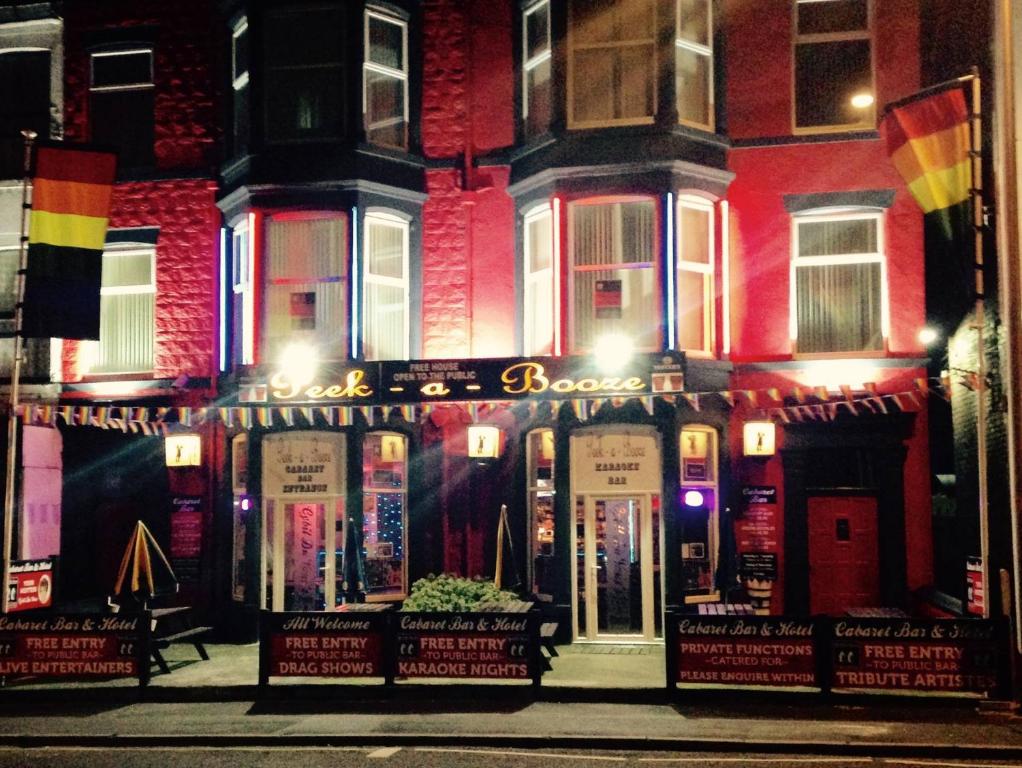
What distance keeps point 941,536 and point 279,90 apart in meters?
12.4

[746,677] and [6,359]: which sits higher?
[6,359]

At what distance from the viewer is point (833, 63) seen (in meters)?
16.1

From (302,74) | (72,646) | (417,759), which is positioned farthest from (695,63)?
(72,646)

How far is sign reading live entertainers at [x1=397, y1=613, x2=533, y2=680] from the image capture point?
11.9 m

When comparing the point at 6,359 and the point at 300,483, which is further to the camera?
the point at 6,359

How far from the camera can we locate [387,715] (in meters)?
11.4

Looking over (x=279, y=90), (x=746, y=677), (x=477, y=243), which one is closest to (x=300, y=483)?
(x=477, y=243)

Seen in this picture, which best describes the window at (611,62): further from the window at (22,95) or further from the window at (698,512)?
the window at (22,95)

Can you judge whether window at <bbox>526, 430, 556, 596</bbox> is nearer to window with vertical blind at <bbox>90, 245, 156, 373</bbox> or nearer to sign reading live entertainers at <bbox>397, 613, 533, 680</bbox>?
sign reading live entertainers at <bbox>397, 613, 533, 680</bbox>

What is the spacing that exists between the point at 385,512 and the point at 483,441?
7.18 ft

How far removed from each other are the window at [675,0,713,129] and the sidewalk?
8.38 metres

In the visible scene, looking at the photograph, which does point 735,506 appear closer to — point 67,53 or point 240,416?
point 240,416

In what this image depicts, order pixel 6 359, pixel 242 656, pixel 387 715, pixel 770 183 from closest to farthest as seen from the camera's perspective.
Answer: pixel 387 715 → pixel 242 656 → pixel 770 183 → pixel 6 359

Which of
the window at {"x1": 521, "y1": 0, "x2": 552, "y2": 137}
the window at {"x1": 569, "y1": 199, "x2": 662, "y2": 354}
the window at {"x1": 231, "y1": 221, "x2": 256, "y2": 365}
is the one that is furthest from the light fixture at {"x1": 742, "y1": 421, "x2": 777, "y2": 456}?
the window at {"x1": 231, "y1": 221, "x2": 256, "y2": 365}
